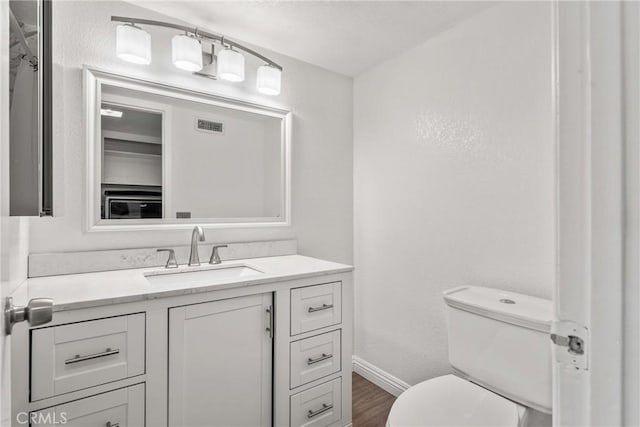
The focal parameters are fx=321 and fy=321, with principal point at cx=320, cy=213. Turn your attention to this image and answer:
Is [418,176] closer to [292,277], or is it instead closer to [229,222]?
[292,277]

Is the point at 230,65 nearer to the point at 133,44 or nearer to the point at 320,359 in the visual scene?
the point at 133,44

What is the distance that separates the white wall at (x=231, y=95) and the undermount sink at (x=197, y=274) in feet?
0.65

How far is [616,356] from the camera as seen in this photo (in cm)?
34

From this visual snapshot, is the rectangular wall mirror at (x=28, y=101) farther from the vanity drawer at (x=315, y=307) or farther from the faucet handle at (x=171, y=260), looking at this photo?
the vanity drawer at (x=315, y=307)

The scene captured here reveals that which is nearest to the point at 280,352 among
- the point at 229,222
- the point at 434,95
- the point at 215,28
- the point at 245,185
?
the point at 229,222

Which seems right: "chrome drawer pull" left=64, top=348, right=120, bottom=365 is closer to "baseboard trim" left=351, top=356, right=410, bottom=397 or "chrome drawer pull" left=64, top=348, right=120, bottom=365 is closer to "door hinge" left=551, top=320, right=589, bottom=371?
"door hinge" left=551, top=320, right=589, bottom=371

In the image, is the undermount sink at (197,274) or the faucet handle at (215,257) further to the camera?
the faucet handle at (215,257)

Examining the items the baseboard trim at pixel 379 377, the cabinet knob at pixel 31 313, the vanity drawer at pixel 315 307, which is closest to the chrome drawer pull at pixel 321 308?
the vanity drawer at pixel 315 307

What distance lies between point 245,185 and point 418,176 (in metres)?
1.02

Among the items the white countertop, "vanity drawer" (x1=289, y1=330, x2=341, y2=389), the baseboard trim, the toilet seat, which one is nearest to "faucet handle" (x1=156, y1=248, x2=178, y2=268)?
the white countertop

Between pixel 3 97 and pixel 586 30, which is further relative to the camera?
pixel 3 97

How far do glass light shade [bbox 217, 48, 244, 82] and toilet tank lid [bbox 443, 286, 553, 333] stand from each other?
1.55 m

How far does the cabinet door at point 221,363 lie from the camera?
3.76 ft

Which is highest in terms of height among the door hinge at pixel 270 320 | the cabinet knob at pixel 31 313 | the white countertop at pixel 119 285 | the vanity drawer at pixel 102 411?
the cabinet knob at pixel 31 313
